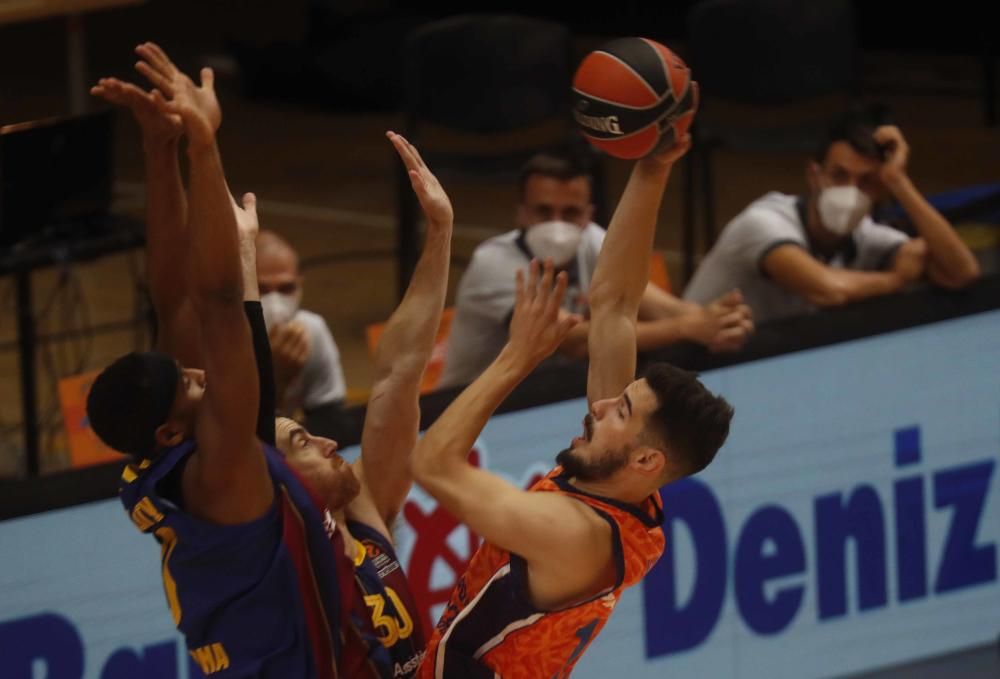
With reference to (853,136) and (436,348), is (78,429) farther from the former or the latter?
(853,136)

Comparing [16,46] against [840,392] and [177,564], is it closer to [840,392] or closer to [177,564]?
[840,392]

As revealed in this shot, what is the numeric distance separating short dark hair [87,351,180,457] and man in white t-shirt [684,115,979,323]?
9.89 feet

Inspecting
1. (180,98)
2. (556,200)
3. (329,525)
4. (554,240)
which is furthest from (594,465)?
(556,200)

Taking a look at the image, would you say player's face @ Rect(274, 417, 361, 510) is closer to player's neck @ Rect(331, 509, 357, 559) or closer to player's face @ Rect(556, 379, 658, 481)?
player's neck @ Rect(331, 509, 357, 559)

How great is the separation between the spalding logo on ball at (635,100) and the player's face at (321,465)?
3.09 ft

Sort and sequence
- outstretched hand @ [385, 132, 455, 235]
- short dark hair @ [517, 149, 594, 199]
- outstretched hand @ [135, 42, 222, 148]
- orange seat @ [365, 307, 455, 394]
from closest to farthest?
outstretched hand @ [135, 42, 222, 148] → outstretched hand @ [385, 132, 455, 235] → short dark hair @ [517, 149, 594, 199] → orange seat @ [365, 307, 455, 394]

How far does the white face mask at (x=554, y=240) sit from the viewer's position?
19.8ft

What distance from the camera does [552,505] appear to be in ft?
12.5

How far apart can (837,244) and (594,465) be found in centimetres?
276

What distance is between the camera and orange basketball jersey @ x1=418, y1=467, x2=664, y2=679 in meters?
3.94

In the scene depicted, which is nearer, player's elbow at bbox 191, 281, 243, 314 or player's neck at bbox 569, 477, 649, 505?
player's elbow at bbox 191, 281, 243, 314

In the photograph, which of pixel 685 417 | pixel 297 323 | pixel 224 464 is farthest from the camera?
pixel 297 323

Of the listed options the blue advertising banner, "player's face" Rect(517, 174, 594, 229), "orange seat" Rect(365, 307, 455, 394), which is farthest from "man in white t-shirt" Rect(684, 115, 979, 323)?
"orange seat" Rect(365, 307, 455, 394)

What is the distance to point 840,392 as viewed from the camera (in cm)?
619
